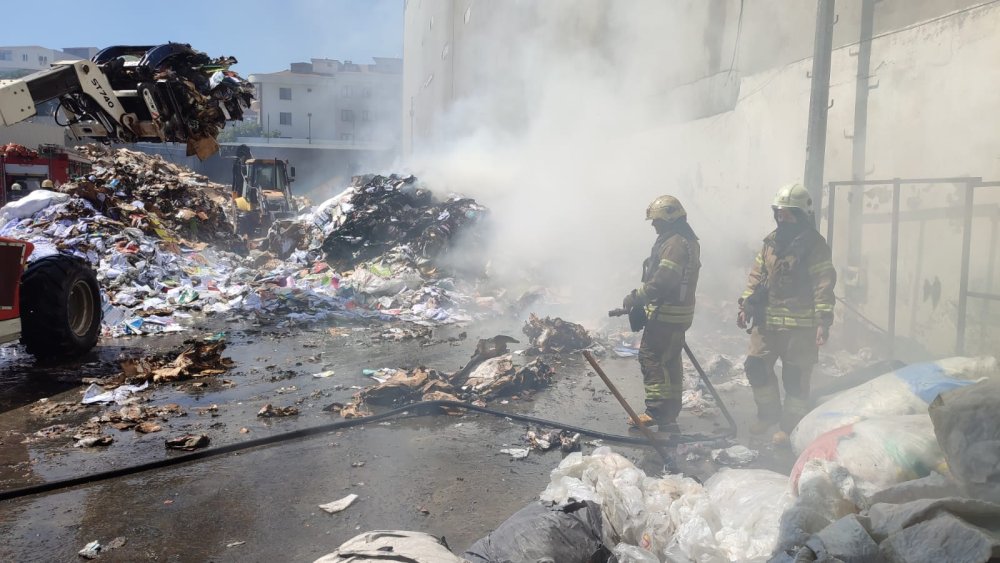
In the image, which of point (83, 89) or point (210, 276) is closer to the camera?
point (83, 89)

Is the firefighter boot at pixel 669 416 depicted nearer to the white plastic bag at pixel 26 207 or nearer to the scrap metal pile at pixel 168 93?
the scrap metal pile at pixel 168 93

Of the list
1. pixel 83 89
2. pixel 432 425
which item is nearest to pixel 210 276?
pixel 83 89

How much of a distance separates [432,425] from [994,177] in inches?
204

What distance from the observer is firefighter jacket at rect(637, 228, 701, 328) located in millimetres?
4504

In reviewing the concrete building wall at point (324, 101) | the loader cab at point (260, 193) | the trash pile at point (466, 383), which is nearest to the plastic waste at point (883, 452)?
the trash pile at point (466, 383)

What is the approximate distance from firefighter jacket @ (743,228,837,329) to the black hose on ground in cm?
97

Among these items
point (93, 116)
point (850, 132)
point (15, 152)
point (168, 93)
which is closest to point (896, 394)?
point (850, 132)

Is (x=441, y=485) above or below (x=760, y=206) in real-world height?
below

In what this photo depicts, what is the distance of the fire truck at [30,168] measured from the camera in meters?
11.4

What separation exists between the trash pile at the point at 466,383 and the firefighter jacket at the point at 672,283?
Result: 1512 millimetres

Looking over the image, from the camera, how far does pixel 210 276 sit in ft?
34.1

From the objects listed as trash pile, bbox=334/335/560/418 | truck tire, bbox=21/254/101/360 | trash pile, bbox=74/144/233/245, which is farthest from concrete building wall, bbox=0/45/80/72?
trash pile, bbox=334/335/560/418

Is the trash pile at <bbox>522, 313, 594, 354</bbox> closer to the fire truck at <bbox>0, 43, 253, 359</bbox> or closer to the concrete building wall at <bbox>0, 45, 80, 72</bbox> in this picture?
the fire truck at <bbox>0, 43, 253, 359</bbox>

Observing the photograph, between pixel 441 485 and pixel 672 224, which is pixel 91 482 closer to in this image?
pixel 441 485
